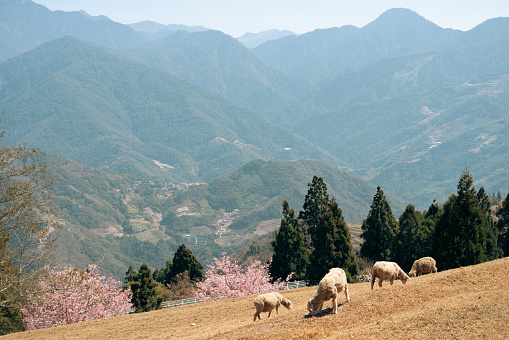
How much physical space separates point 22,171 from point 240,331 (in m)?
17.7

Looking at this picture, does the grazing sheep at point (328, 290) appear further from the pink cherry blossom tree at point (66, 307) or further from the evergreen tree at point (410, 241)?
the evergreen tree at point (410, 241)

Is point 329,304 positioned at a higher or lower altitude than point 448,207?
lower

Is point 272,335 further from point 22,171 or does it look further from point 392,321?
point 22,171

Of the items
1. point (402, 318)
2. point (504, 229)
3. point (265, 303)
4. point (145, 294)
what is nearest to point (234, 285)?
point (145, 294)

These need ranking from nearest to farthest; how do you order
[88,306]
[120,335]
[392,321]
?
[392,321] → [120,335] → [88,306]

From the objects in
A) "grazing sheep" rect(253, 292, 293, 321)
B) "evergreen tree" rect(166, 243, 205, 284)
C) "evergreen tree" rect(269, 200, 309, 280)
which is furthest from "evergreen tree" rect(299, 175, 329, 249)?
"grazing sheep" rect(253, 292, 293, 321)

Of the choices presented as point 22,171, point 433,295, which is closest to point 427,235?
point 433,295

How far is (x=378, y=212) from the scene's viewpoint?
267 feet

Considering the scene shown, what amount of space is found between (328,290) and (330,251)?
33.5m

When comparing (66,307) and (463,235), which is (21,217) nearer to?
(66,307)

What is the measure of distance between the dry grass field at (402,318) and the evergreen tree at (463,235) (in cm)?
1288

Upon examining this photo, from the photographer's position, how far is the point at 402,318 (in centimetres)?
2103

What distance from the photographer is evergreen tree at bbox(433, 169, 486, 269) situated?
43156mm

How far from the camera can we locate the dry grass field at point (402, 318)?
63.2 feet
